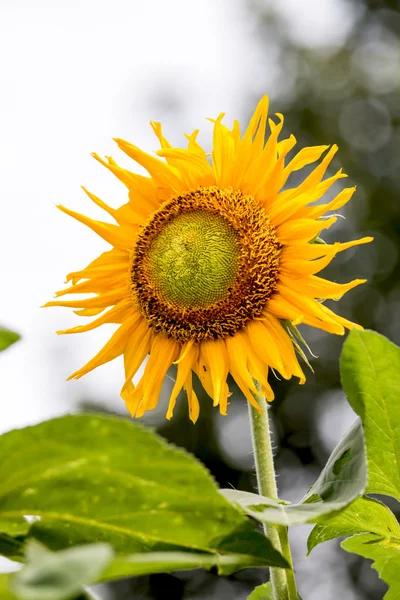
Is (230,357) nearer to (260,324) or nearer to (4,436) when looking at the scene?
(260,324)

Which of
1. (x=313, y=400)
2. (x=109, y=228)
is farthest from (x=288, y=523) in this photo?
(x=313, y=400)

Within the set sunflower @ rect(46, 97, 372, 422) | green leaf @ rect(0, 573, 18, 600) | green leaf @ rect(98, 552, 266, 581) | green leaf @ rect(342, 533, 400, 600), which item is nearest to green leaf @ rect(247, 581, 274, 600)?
green leaf @ rect(342, 533, 400, 600)

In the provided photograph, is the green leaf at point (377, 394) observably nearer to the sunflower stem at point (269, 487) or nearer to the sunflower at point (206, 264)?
the sunflower stem at point (269, 487)

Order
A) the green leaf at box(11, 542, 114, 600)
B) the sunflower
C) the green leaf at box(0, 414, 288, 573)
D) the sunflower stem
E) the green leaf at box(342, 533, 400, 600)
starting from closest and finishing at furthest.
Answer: the green leaf at box(11, 542, 114, 600) → the green leaf at box(0, 414, 288, 573) → the sunflower stem → the green leaf at box(342, 533, 400, 600) → the sunflower

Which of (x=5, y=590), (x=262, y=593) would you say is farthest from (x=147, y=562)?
(x=262, y=593)

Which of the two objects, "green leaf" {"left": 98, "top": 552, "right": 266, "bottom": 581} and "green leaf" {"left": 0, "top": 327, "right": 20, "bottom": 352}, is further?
"green leaf" {"left": 0, "top": 327, "right": 20, "bottom": 352}

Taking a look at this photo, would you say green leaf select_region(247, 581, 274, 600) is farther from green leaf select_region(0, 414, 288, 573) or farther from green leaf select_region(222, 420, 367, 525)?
green leaf select_region(0, 414, 288, 573)
